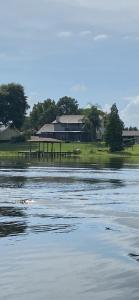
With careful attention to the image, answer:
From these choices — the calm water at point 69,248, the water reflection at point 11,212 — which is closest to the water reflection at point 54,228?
the calm water at point 69,248

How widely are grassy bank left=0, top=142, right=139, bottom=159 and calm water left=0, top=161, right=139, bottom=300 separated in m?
116

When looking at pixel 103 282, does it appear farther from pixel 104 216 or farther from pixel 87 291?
pixel 104 216

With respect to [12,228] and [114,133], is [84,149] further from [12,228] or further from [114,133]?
[12,228]

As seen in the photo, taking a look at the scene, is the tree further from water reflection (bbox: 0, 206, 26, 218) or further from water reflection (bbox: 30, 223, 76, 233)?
water reflection (bbox: 30, 223, 76, 233)

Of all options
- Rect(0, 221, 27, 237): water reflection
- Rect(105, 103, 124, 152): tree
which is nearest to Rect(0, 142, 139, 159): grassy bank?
Rect(105, 103, 124, 152): tree

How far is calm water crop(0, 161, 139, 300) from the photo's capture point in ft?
58.5

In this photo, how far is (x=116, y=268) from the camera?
20281mm

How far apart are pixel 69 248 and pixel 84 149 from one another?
151237 millimetres

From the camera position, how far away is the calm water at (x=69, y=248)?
17844 mm

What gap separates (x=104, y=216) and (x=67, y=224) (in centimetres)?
410

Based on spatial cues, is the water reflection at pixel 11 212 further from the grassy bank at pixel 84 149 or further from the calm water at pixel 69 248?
the grassy bank at pixel 84 149

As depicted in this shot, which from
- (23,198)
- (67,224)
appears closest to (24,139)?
(23,198)

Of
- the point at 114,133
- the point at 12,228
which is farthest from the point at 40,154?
the point at 12,228

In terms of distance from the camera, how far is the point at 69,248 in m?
23.8
